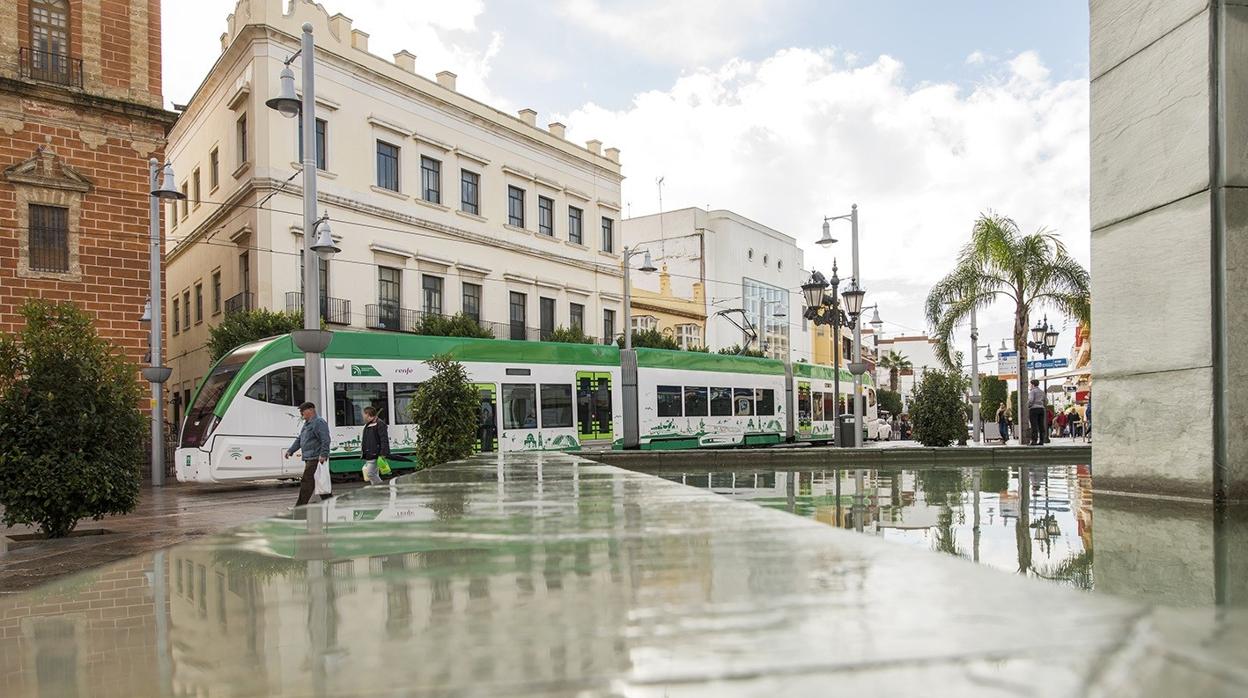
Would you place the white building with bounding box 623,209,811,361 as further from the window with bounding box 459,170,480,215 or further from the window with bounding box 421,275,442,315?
the window with bounding box 421,275,442,315

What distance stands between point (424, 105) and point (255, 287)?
29.2 feet

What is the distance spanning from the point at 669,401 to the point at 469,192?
12278 mm

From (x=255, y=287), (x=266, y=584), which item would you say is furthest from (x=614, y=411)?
(x=266, y=584)

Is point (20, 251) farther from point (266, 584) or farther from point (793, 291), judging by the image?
point (793, 291)

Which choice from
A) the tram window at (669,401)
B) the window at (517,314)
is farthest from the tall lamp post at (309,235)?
the window at (517,314)

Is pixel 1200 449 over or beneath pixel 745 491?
over

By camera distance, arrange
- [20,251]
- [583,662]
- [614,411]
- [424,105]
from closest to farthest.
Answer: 1. [583,662]
2. [20,251]
3. [614,411]
4. [424,105]

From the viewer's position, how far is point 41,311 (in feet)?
38.2

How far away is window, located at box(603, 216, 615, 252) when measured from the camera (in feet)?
127

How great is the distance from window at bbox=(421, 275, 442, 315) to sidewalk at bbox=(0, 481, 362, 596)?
10.1 m

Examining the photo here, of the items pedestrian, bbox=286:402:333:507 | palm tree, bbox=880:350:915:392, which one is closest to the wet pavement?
pedestrian, bbox=286:402:333:507

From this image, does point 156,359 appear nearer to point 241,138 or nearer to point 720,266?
point 241,138

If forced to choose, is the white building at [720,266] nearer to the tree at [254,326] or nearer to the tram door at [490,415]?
the tree at [254,326]

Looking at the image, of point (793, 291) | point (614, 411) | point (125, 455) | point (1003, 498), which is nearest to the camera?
point (1003, 498)
